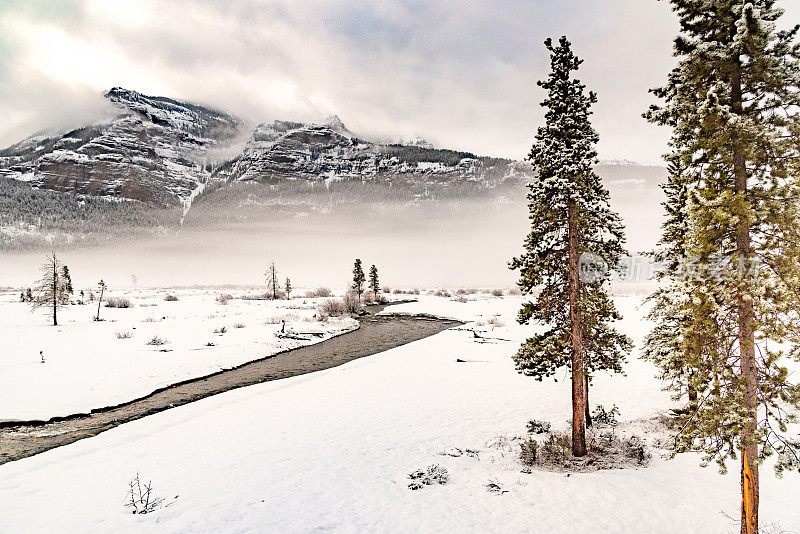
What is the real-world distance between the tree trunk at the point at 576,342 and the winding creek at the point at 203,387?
16.0 meters

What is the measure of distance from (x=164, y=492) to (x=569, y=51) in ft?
49.3

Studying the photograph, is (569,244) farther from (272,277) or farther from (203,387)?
(272,277)

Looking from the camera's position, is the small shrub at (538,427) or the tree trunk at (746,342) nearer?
the tree trunk at (746,342)

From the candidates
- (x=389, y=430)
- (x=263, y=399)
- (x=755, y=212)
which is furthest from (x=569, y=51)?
(x=263, y=399)

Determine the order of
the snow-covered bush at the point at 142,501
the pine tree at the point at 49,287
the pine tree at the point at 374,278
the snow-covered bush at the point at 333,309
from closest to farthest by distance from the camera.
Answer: the snow-covered bush at the point at 142,501 < the pine tree at the point at 49,287 < the snow-covered bush at the point at 333,309 < the pine tree at the point at 374,278

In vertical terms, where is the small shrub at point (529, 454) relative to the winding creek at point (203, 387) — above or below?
above

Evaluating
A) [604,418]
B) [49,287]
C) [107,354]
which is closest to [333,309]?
[49,287]

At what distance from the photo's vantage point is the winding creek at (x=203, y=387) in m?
12.7

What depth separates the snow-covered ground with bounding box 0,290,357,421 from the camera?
16.9 meters

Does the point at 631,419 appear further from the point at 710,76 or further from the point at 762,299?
the point at 710,76

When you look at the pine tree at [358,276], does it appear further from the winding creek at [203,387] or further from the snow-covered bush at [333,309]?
the winding creek at [203,387]

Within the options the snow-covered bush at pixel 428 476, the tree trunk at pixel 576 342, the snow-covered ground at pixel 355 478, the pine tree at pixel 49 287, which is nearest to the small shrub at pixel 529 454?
the snow-covered ground at pixel 355 478

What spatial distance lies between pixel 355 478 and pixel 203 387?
1419cm

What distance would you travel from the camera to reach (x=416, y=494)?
27.2 ft
